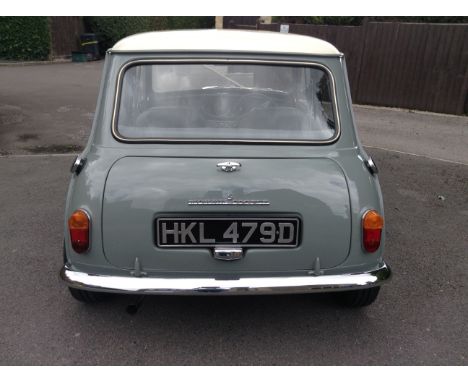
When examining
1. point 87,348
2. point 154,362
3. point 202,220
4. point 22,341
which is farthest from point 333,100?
point 22,341

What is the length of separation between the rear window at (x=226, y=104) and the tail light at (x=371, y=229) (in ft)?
2.12

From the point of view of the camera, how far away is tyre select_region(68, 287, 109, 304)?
10.3 ft

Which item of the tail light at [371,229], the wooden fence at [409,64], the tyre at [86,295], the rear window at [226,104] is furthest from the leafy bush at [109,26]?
the tail light at [371,229]

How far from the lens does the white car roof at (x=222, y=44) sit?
3.07 meters

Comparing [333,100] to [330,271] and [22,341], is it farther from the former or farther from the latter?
[22,341]

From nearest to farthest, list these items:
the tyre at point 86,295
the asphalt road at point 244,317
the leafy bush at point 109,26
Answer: the asphalt road at point 244,317
the tyre at point 86,295
the leafy bush at point 109,26

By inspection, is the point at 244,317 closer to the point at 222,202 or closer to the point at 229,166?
the point at 222,202

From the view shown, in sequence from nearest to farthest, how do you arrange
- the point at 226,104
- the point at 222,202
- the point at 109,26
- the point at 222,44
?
the point at 222,202, the point at 222,44, the point at 226,104, the point at 109,26

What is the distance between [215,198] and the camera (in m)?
2.67

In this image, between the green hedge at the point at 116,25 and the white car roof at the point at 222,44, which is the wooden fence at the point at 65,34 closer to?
the green hedge at the point at 116,25

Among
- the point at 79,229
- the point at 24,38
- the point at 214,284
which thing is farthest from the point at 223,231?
the point at 24,38

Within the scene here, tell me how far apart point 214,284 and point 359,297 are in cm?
111

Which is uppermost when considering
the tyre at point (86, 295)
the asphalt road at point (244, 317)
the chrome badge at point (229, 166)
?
the chrome badge at point (229, 166)

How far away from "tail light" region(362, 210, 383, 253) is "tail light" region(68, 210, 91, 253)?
1.59 metres
